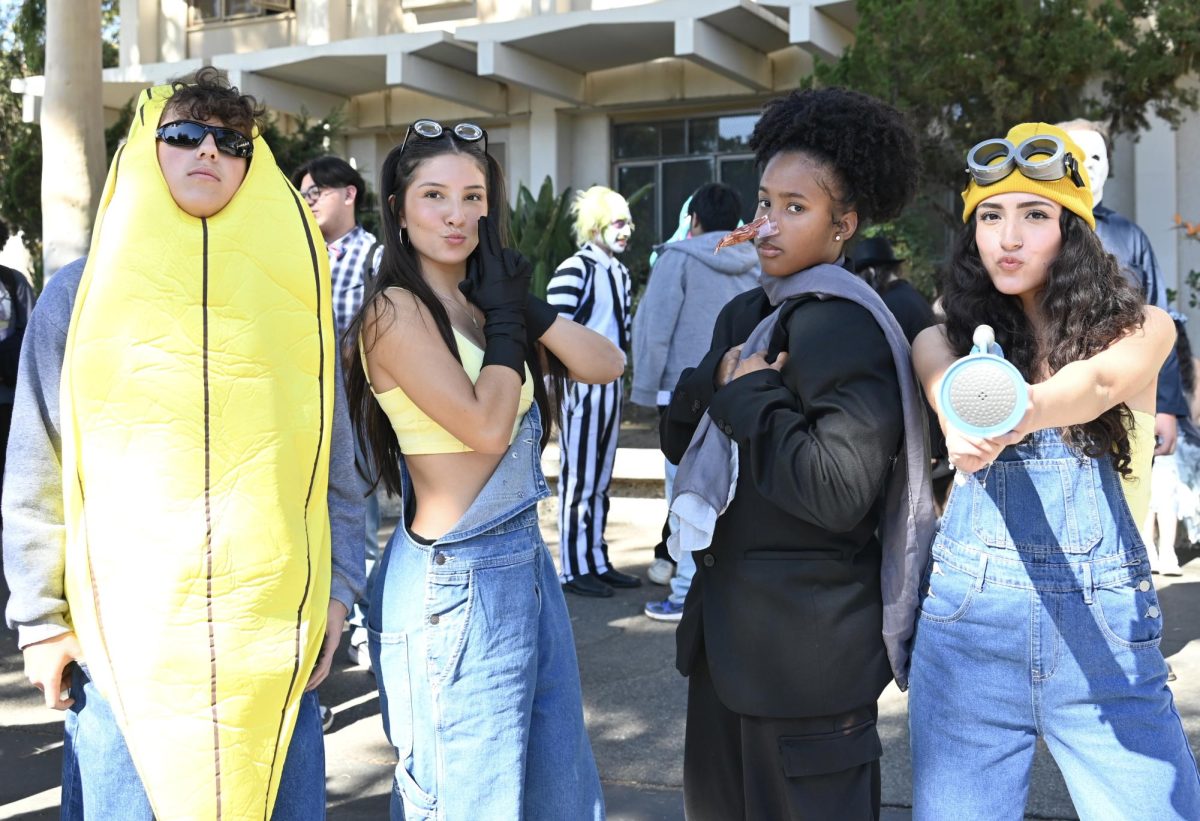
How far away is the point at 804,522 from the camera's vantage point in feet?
7.93

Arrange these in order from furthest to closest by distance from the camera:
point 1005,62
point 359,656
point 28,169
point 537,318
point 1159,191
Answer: point 28,169, point 1159,191, point 1005,62, point 359,656, point 537,318

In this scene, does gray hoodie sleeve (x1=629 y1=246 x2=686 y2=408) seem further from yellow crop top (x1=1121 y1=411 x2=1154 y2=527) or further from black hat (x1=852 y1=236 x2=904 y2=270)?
yellow crop top (x1=1121 y1=411 x2=1154 y2=527)

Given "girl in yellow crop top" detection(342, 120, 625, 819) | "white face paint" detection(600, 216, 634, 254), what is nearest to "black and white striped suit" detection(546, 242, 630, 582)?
"white face paint" detection(600, 216, 634, 254)

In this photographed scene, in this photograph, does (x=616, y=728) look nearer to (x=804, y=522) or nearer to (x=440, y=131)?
(x=804, y=522)

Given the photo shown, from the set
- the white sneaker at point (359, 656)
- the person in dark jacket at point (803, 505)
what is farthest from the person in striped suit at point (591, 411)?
the person in dark jacket at point (803, 505)

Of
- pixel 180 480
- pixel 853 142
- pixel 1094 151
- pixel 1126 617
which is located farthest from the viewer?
pixel 1094 151

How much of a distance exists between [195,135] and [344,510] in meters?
0.79

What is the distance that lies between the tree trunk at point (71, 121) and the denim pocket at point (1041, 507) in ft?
19.4

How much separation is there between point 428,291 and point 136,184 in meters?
0.63

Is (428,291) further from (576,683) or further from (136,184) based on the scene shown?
(576,683)

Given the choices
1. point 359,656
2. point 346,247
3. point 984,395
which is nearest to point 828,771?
point 984,395

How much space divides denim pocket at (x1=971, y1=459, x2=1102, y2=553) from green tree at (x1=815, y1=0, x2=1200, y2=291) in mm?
8063

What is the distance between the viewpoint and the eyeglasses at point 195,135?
2.18 m

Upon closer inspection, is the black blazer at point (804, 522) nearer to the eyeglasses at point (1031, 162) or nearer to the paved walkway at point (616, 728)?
the eyeglasses at point (1031, 162)
